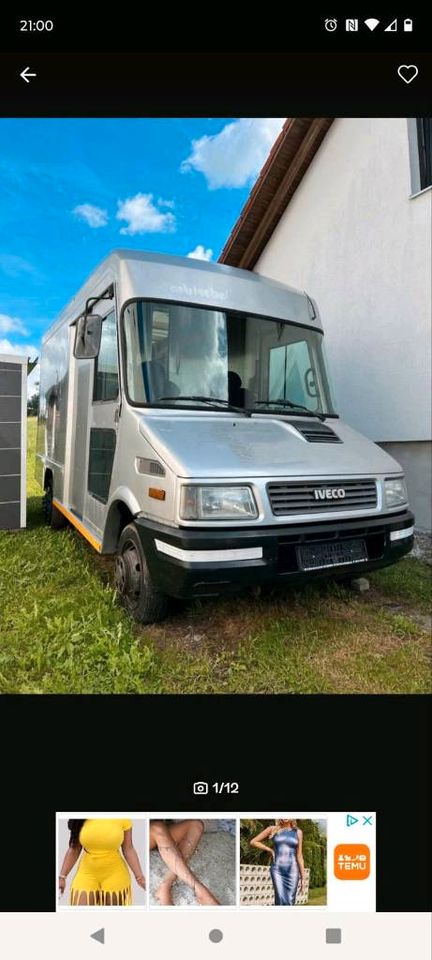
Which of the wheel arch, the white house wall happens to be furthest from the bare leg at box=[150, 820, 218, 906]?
the white house wall

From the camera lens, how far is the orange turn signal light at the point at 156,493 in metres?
2.33

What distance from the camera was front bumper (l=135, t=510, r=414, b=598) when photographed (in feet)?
7.07

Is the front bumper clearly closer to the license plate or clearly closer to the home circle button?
the license plate

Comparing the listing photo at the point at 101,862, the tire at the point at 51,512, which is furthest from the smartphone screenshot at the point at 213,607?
the tire at the point at 51,512

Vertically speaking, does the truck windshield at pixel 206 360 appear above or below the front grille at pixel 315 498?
above

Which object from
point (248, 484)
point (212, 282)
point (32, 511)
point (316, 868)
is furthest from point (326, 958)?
point (32, 511)

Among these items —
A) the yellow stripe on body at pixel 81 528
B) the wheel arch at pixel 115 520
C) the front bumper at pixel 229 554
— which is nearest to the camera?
the front bumper at pixel 229 554

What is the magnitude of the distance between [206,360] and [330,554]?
1476 mm

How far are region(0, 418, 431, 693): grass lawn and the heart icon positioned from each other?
6.78ft

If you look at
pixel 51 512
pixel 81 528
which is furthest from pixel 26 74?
pixel 51 512

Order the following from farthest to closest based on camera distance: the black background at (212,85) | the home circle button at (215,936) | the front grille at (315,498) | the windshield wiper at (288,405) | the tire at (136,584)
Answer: the windshield wiper at (288,405) → the tire at (136,584) → the front grille at (315,498) → the black background at (212,85) → the home circle button at (215,936)

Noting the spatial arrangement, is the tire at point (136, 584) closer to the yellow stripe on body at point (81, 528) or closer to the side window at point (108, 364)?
the yellow stripe on body at point (81, 528)

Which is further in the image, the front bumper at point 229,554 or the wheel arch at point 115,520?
the wheel arch at point 115,520

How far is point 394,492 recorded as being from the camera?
289 cm
